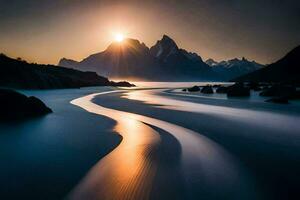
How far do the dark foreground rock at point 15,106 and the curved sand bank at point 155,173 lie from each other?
11.8 m

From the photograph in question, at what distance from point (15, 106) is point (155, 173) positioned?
658 inches

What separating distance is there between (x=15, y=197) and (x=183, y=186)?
472 cm

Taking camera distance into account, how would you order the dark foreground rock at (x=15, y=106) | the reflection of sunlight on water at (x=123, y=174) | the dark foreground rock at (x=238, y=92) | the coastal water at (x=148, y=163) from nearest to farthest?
1. the reflection of sunlight on water at (x=123, y=174)
2. the coastal water at (x=148, y=163)
3. the dark foreground rock at (x=15, y=106)
4. the dark foreground rock at (x=238, y=92)

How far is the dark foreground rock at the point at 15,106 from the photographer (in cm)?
1947

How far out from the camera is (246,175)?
8336mm

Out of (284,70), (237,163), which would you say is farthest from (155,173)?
(284,70)

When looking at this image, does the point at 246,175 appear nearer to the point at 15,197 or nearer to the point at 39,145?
the point at 15,197

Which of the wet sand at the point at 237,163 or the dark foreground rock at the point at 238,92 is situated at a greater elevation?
the wet sand at the point at 237,163

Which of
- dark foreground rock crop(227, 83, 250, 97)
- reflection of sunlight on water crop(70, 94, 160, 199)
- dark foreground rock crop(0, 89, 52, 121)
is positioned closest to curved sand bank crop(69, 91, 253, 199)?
reflection of sunlight on water crop(70, 94, 160, 199)

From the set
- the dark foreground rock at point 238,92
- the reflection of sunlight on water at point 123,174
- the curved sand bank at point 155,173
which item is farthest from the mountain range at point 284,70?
the reflection of sunlight on water at point 123,174

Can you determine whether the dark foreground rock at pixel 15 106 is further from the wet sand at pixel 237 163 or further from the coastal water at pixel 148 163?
the wet sand at pixel 237 163

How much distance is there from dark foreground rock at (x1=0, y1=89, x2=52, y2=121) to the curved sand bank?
11828mm

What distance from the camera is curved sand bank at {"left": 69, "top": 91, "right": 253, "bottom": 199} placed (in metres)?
6.90

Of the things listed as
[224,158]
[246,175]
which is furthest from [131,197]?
[224,158]
